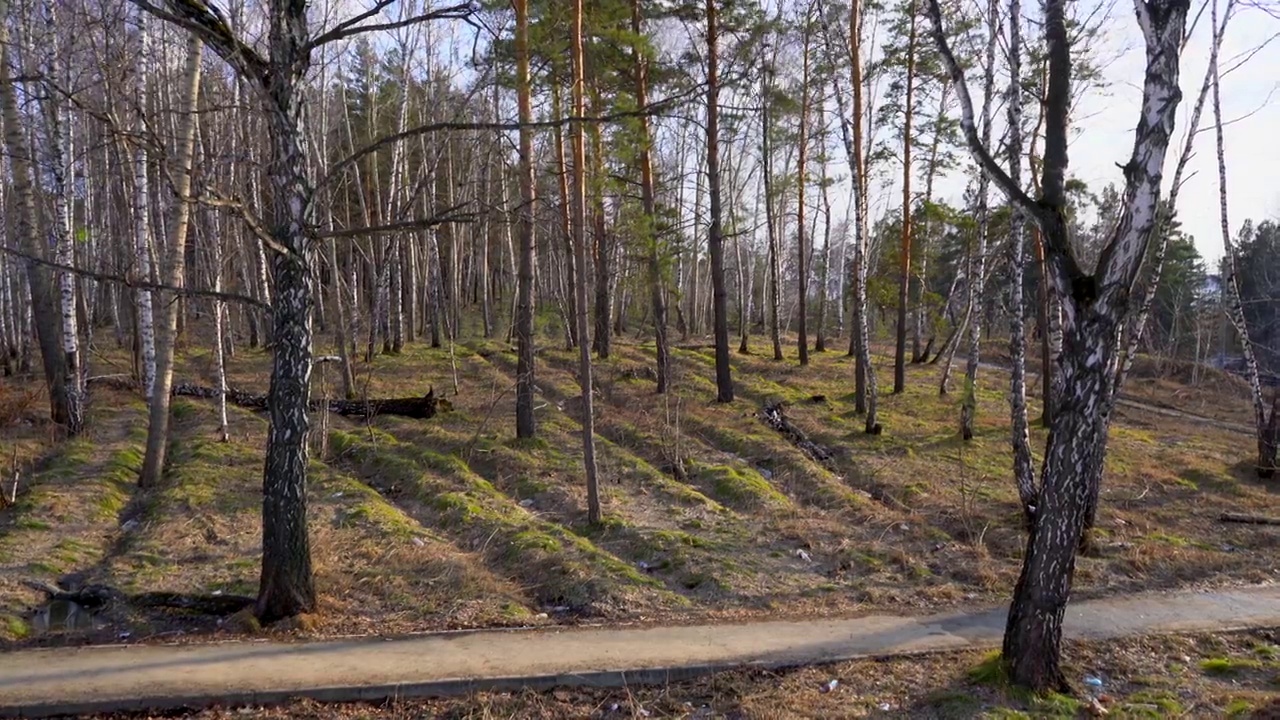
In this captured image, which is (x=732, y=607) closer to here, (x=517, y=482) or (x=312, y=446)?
(x=517, y=482)

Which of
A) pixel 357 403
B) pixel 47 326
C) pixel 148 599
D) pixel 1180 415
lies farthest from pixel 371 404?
pixel 1180 415

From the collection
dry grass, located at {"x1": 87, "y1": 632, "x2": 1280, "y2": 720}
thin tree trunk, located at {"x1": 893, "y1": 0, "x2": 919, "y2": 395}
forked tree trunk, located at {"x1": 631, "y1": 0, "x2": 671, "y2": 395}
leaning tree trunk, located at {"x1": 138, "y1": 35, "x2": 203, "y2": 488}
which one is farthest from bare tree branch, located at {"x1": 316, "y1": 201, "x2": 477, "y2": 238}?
thin tree trunk, located at {"x1": 893, "y1": 0, "x2": 919, "y2": 395}

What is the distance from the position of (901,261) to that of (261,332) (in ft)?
75.0

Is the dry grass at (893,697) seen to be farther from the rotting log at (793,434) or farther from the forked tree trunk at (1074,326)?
the rotting log at (793,434)

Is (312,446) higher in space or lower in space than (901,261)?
lower

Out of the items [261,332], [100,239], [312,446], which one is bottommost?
[312,446]

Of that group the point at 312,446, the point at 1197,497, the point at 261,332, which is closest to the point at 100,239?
the point at 261,332

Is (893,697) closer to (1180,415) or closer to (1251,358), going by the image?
(1251,358)

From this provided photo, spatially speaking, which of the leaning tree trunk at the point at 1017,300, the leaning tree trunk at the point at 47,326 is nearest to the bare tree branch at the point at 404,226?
the leaning tree trunk at the point at 1017,300

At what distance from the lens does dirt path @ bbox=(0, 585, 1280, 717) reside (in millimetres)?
5457

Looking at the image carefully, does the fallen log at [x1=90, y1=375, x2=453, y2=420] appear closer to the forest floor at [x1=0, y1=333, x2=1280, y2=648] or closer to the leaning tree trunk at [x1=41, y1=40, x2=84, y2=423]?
the forest floor at [x1=0, y1=333, x2=1280, y2=648]

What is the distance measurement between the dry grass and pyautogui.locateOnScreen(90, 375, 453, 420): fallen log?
35.1 feet

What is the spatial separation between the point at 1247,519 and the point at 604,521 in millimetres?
9591

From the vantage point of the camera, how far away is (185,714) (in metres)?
5.27
